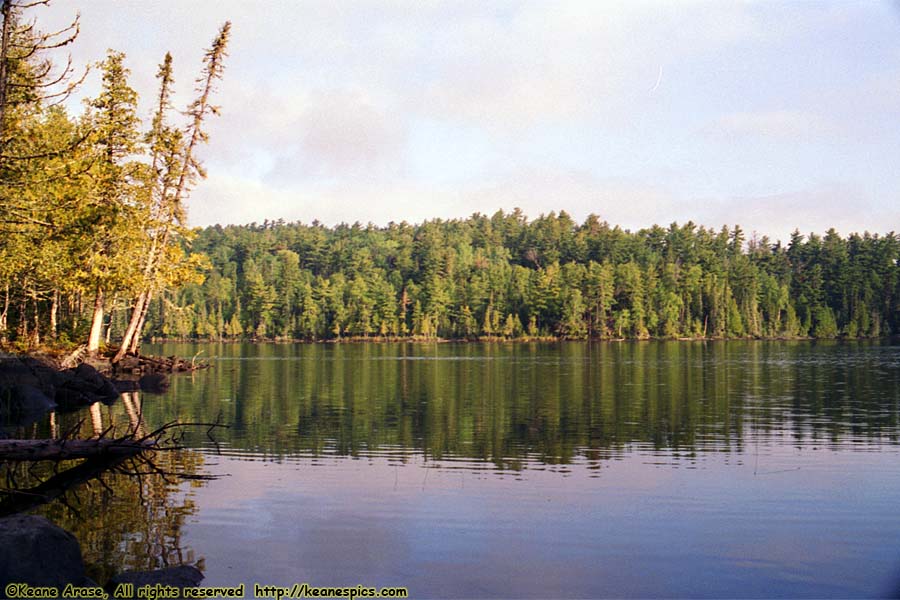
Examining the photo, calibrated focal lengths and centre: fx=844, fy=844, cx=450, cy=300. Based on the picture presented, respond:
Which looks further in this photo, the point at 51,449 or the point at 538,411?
the point at 538,411

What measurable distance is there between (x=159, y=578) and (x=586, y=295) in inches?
5150

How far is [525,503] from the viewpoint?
13094 mm

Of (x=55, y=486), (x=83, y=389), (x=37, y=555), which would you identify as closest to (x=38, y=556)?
(x=37, y=555)

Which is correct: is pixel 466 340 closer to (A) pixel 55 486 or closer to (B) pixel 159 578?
(A) pixel 55 486

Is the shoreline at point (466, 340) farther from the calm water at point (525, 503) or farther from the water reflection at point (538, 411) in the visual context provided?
the calm water at point (525, 503)

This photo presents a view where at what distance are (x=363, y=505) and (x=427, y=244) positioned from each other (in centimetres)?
15262

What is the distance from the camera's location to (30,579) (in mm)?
8352

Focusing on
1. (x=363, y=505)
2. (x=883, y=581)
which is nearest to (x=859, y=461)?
(x=883, y=581)

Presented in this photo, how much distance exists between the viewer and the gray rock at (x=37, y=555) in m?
8.39

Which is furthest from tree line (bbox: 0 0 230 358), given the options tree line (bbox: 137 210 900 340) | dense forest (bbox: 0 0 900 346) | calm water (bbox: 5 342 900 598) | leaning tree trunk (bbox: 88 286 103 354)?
tree line (bbox: 137 210 900 340)

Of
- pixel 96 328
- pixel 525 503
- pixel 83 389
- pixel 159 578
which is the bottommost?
pixel 525 503

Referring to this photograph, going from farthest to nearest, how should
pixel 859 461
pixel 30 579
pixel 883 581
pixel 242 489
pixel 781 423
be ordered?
pixel 781 423 → pixel 859 461 → pixel 242 489 → pixel 883 581 → pixel 30 579

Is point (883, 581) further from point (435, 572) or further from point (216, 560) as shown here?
point (216, 560)

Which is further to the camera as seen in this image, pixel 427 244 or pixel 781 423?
pixel 427 244
